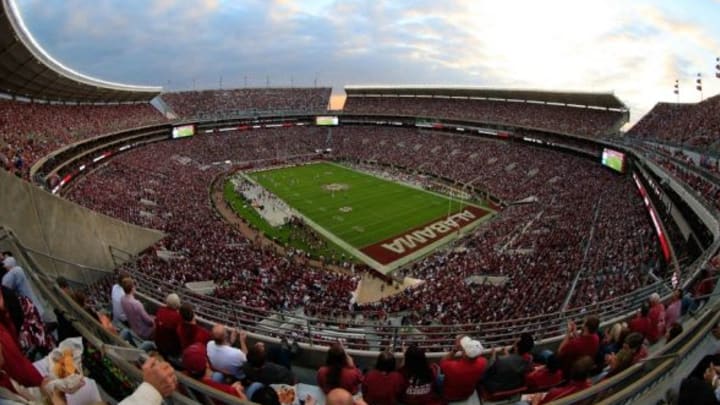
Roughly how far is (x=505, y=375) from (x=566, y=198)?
3503 centimetres

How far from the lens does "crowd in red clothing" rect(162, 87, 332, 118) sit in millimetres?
73819

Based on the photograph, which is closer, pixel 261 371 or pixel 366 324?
pixel 261 371

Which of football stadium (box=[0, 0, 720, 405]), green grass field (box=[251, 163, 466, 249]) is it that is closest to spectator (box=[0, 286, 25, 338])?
football stadium (box=[0, 0, 720, 405])

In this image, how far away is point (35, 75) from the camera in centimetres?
3659

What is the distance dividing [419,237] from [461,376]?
29.8 m

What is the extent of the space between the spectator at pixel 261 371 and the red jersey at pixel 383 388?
814 millimetres

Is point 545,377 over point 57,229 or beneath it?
beneath

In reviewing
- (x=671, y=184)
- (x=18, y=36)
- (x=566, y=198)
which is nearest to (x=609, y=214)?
(x=671, y=184)

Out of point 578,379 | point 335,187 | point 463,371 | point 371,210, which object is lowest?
point 371,210

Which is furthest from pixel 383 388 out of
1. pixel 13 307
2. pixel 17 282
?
pixel 17 282

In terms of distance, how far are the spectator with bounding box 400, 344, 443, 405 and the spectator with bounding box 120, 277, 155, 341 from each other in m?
3.65

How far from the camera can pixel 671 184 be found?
21.8 meters

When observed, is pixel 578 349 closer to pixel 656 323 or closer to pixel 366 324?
pixel 656 323

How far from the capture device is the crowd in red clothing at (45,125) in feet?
95.5
